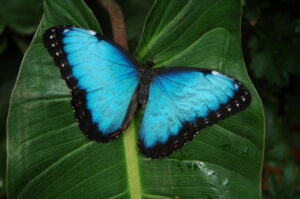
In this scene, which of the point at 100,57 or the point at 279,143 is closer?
the point at 100,57

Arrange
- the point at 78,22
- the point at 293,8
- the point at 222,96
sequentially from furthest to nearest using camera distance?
the point at 293,8, the point at 78,22, the point at 222,96

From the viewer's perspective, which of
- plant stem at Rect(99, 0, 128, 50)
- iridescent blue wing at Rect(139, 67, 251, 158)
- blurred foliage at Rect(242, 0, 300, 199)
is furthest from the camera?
blurred foliage at Rect(242, 0, 300, 199)

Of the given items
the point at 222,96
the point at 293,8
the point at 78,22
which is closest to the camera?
the point at 222,96

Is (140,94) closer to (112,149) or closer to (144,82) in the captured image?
(144,82)

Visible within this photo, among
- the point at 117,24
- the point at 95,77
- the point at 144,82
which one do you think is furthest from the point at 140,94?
the point at 117,24

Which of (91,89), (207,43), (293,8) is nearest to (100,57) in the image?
(91,89)

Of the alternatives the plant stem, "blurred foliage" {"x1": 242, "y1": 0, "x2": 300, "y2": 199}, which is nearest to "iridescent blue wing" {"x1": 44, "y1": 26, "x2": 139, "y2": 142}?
the plant stem

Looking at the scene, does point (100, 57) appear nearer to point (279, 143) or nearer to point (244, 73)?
point (244, 73)

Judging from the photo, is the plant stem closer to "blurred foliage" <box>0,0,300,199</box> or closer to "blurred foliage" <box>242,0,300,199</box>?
"blurred foliage" <box>0,0,300,199</box>
